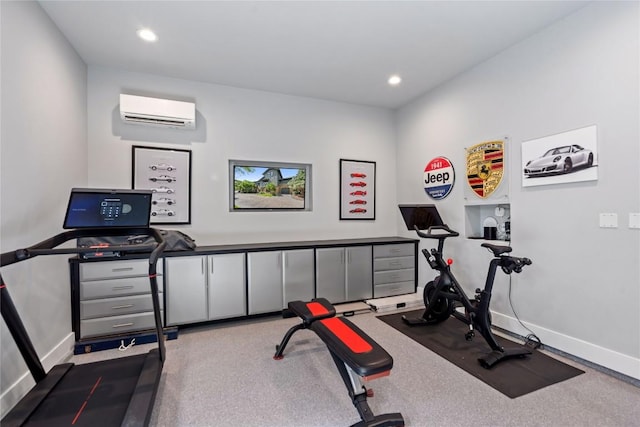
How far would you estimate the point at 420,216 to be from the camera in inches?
143

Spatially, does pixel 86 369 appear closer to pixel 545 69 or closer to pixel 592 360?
pixel 592 360

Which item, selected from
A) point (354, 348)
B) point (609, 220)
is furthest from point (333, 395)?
point (609, 220)

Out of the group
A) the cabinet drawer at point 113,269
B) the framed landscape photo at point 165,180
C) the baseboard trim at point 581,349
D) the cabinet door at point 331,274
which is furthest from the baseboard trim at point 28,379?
the baseboard trim at point 581,349

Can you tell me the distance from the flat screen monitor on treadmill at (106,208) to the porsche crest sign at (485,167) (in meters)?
3.61

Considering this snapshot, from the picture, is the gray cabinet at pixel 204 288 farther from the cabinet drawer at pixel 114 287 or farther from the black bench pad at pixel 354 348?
the black bench pad at pixel 354 348

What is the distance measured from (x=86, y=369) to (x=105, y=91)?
10.1 feet

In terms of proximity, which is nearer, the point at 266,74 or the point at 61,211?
the point at 61,211

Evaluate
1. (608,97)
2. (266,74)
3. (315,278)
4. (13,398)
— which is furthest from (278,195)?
(608,97)

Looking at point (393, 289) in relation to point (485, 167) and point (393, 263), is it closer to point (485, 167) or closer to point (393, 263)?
point (393, 263)

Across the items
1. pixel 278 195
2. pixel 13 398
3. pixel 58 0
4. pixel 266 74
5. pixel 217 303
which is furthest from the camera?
pixel 278 195

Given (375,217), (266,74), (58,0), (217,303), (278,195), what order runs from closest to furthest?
(58,0), (217,303), (266,74), (278,195), (375,217)

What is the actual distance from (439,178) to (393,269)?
148cm

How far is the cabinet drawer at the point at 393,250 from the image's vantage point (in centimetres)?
419

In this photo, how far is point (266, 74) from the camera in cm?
373
